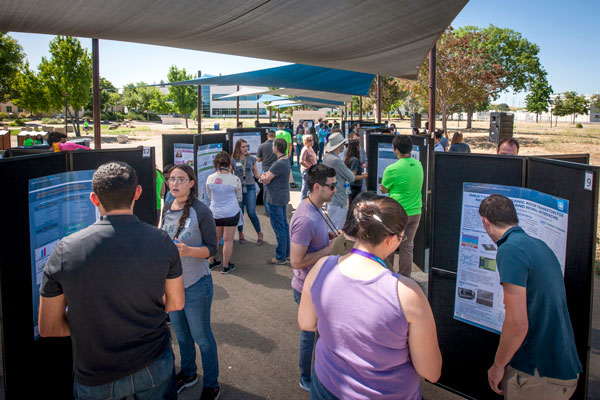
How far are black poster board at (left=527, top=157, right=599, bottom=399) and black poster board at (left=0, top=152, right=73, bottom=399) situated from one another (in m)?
2.97

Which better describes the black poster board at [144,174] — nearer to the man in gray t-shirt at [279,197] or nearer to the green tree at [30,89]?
the man in gray t-shirt at [279,197]

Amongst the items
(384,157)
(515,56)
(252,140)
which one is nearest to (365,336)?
(384,157)

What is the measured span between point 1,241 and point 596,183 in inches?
121

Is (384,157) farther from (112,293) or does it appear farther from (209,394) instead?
(112,293)

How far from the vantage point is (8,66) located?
107ft

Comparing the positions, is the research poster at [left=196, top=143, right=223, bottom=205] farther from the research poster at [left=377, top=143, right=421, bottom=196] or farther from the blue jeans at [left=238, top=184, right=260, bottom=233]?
the research poster at [left=377, top=143, right=421, bottom=196]

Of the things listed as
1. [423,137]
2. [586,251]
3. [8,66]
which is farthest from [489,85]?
[8,66]

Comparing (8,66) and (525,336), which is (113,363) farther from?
(8,66)

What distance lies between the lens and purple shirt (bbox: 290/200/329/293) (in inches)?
118

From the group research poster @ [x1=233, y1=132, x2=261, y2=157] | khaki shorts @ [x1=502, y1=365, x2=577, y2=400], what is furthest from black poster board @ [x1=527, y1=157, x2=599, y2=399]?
research poster @ [x1=233, y1=132, x2=261, y2=157]

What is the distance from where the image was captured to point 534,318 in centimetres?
Answer: 212

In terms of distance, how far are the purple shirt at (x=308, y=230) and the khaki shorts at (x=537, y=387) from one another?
145 centimetres

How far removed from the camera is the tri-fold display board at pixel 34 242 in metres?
2.20

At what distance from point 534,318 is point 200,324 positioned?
2078 mm
